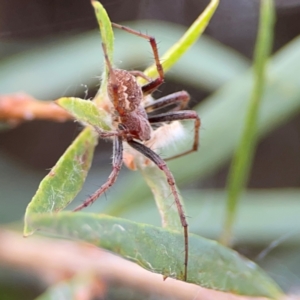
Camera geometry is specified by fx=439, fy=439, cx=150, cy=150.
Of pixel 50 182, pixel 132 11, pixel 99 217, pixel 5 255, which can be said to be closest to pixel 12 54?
pixel 132 11

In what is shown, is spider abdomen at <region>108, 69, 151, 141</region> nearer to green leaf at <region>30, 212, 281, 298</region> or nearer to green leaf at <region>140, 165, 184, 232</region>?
green leaf at <region>140, 165, 184, 232</region>

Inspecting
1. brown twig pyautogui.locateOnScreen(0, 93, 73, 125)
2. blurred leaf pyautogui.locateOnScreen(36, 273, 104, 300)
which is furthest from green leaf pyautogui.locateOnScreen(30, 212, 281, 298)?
brown twig pyautogui.locateOnScreen(0, 93, 73, 125)

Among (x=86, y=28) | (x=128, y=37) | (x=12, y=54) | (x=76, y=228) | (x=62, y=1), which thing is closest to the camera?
(x=76, y=228)

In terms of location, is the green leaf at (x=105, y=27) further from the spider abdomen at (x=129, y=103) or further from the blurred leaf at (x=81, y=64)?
the blurred leaf at (x=81, y=64)

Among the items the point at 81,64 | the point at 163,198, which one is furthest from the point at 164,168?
the point at 81,64

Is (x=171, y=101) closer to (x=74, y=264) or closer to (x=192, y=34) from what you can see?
(x=192, y=34)

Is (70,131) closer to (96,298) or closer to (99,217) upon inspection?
(96,298)
